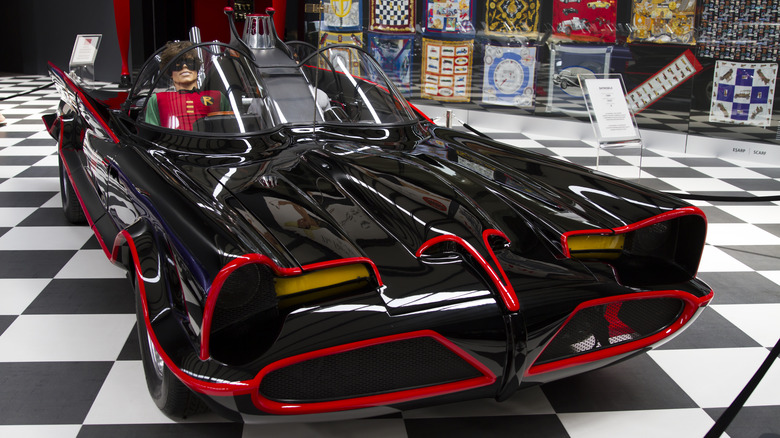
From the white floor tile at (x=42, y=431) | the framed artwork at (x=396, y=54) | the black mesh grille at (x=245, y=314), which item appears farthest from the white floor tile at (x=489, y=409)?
the framed artwork at (x=396, y=54)

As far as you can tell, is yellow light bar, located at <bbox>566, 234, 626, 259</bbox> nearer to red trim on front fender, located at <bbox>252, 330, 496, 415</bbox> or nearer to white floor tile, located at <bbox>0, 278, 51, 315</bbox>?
red trim on front fender, located at <bbox>252, 330, 496, 415</bbox>

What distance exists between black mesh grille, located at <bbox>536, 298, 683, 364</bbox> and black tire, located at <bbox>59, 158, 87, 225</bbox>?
2526 mm

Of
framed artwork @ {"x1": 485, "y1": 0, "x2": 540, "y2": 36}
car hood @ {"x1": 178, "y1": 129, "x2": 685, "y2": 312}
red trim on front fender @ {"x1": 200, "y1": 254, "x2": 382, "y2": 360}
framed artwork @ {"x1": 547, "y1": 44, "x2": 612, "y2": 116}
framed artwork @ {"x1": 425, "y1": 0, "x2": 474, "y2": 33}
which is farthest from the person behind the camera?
framed artwork @ {"x1": 425, "y1": 0, "x2": 474, "y2": 33}

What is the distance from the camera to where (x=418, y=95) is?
7.07 m

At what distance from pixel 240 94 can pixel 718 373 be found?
1855mm

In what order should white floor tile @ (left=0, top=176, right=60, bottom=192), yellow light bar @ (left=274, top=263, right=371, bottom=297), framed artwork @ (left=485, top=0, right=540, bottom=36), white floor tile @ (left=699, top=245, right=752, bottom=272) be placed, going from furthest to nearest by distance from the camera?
framed artwork @ (left=485, top=0, right=540, bottom=36) < white floor tile @ (left=0, top=176, right=60, bottom=192) < white floor tile @ (left=699, top=245, right=752, bottom=272) < yellow light bar @ (left=274, top=263, right=371, bottom=297)

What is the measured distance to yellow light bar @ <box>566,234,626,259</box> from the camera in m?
1.80

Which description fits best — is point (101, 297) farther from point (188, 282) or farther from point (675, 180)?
point (675, 180)

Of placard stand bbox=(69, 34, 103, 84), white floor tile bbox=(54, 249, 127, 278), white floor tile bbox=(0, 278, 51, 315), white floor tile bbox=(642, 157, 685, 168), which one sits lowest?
white floor tile bbox=(0, 278, 51, 315)

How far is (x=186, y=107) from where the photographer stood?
2.38 m

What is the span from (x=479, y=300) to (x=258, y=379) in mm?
518

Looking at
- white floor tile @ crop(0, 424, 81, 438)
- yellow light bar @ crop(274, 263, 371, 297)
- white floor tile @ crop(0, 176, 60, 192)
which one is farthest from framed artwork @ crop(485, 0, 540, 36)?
white floor tile @ crop(0, 424, 81, 438)

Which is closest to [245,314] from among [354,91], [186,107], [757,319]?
[186,107]

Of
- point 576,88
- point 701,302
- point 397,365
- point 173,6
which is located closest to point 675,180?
point 576,88
